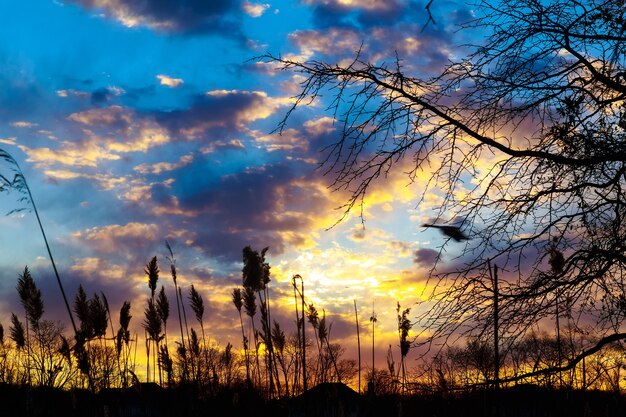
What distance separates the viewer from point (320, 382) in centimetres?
771

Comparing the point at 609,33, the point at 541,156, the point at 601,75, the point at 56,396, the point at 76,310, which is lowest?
the point at 56,396

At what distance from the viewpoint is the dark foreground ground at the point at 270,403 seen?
22.6ft

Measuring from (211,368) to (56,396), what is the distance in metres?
2.25

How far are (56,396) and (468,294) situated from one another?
217 inches

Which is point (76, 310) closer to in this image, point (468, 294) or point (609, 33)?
point (468, 294)

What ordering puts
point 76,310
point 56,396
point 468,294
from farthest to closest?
point 56,396, point 468,294, point 76,310

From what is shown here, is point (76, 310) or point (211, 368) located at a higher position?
point (76, 310)

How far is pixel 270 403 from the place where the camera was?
7.91 metres

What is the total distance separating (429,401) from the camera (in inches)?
353

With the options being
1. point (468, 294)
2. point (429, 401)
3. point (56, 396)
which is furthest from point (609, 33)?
point (56, 396)

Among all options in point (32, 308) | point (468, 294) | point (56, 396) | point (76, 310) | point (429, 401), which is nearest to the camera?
point (76, 310)

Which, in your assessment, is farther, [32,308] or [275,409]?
[32,308]

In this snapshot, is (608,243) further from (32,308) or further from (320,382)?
(32,308)

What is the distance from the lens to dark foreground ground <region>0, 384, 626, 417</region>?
22.6 feet
